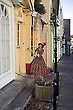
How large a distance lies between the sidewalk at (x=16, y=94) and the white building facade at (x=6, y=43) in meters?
0.26

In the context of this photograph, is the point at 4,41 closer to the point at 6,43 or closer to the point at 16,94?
the point at 6,43

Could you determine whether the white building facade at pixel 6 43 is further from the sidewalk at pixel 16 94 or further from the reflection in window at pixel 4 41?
the sidewalk at pixel 16 94

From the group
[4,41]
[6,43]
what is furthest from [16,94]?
[6,43]

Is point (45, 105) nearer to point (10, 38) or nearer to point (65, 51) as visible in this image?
point (10, 38)

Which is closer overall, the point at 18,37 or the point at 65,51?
the point at 18,37

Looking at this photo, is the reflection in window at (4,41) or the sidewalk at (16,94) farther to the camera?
the reflection in window at (4,41)

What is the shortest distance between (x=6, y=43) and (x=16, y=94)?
2210 millimetres

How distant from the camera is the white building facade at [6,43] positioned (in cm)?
951

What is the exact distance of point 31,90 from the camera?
9.43 m

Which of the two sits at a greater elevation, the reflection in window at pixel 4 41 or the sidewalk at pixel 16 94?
the reflection in window at pixel 4 41

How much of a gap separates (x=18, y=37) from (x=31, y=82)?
2.78m

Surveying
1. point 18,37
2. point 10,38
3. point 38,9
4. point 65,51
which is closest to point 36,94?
point 10,38

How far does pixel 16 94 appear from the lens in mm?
8578

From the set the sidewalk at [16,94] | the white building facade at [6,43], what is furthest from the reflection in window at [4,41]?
the sidewalk at [16,94]
